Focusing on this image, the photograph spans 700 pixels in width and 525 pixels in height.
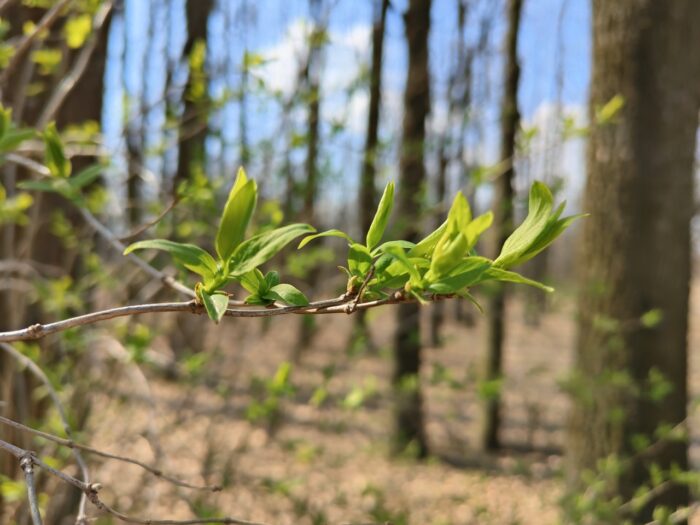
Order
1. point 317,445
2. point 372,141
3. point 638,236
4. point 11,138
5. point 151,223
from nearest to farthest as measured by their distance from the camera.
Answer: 1. point 11,138
2. point 151,223
3. point 638,236
4. point 317,445
5. point 372,141

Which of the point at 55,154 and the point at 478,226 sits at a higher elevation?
the point at 55,154

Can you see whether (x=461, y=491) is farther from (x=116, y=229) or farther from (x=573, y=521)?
(x=116, y=229)

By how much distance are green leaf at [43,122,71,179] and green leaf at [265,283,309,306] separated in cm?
73

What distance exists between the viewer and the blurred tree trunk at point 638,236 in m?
2.93

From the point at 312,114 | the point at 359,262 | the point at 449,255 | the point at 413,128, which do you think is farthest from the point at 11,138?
the point at 413,128

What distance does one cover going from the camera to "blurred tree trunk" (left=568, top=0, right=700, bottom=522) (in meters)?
2.93

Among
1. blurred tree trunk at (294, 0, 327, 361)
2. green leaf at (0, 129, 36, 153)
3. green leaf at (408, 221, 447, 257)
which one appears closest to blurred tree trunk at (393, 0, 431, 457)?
blurred tree trunk at (294, 0, 327, 361)

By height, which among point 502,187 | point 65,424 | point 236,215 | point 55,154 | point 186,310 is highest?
point 502,187

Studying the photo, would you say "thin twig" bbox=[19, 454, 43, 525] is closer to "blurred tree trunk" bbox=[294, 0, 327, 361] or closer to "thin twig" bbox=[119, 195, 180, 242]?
"thin twig" bbox=[119, 195, 180, 242]

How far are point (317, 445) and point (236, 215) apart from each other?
502 cm

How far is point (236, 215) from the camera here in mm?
701

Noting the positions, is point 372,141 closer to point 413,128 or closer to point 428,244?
point 413,128

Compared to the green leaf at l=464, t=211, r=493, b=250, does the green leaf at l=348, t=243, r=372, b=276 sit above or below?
below

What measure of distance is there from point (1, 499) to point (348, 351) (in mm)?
1490
